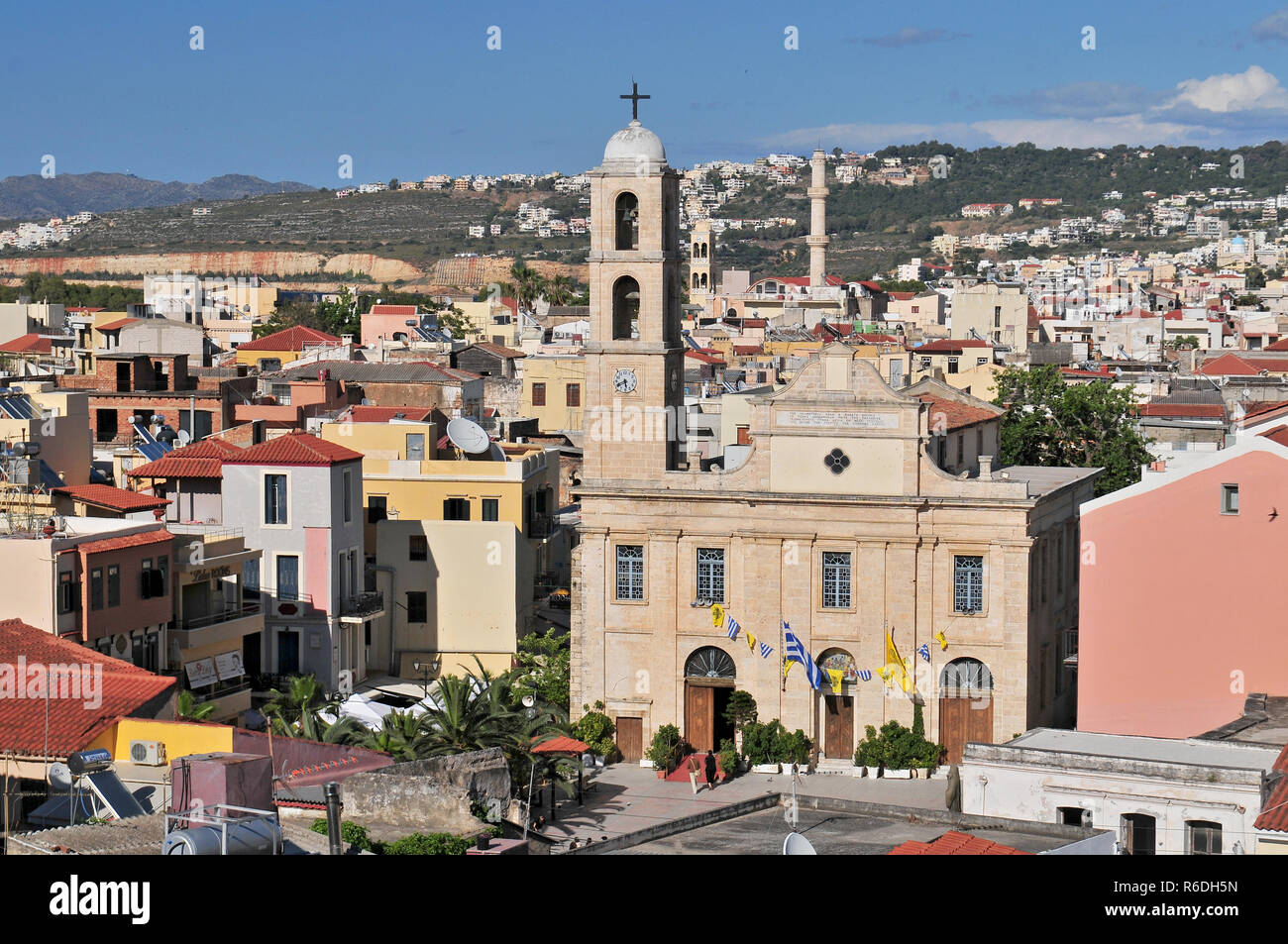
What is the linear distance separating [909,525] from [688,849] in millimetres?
17573

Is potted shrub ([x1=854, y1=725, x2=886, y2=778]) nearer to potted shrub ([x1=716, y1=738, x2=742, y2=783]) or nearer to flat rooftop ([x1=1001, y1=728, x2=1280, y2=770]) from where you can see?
potted shrub ([x1=716, y1=738, x2=742, y2=783])

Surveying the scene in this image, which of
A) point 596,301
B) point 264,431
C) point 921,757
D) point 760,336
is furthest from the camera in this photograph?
point 760,336

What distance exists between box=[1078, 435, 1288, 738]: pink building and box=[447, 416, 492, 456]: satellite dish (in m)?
20.0

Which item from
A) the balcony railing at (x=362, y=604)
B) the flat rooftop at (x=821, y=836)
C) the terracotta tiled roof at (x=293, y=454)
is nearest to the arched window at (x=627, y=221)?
the terracotta tiled roof at (x=293, y=454)

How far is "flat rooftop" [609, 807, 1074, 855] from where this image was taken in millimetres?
24734

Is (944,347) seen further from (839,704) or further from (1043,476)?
(839,704)

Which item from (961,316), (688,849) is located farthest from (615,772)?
(961,316)

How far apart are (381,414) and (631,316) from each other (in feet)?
51.0

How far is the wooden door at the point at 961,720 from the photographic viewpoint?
1628 inches

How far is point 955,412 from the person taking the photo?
4931cm

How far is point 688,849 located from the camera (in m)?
25.2
